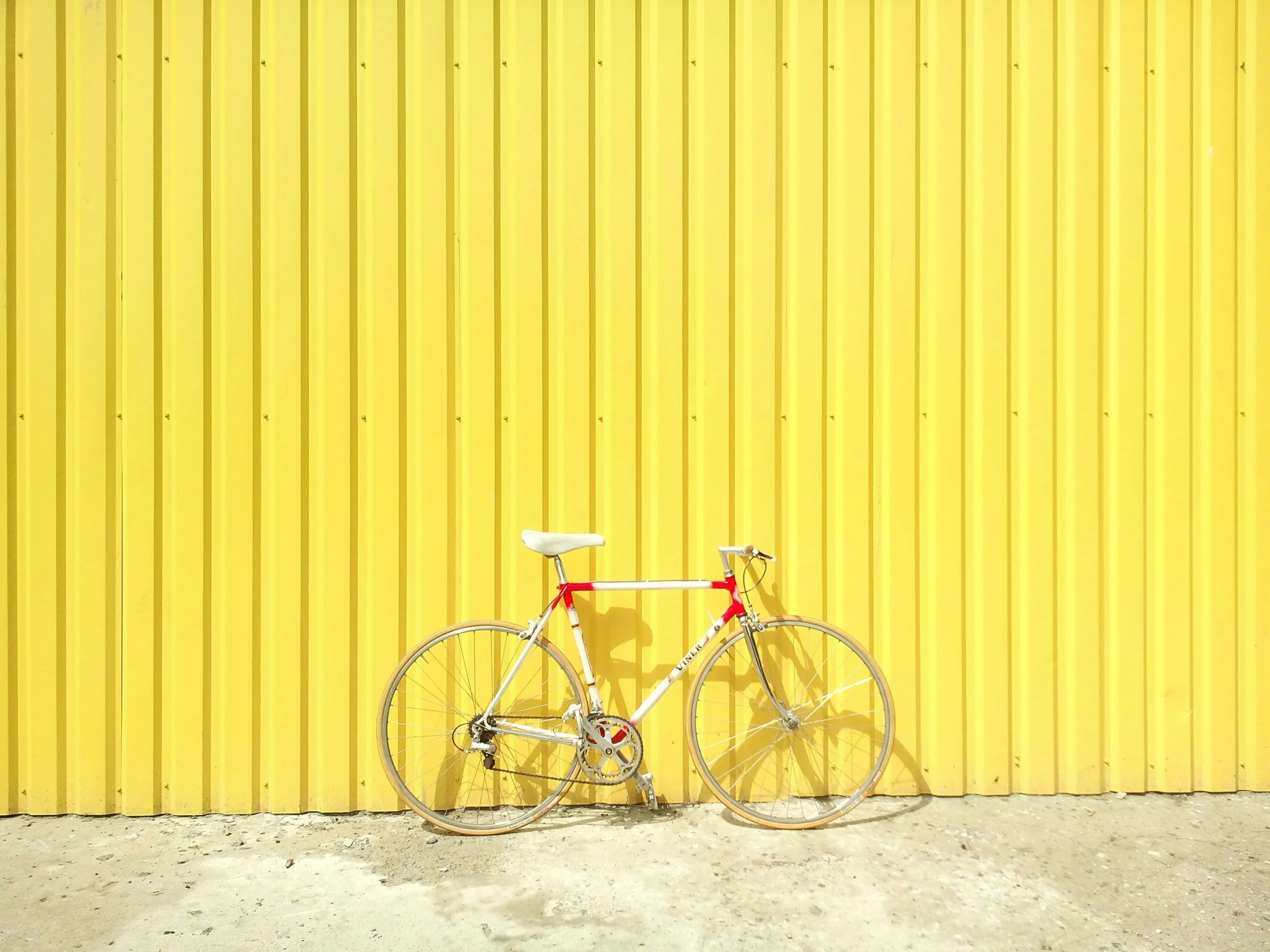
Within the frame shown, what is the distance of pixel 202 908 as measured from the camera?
110 inches

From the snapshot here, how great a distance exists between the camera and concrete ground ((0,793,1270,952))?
8.63ft

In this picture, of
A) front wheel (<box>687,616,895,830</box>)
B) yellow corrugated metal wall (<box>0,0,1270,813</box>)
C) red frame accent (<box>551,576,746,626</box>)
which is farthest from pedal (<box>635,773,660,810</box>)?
red frame accent (<box>551,576,746,626</box>)

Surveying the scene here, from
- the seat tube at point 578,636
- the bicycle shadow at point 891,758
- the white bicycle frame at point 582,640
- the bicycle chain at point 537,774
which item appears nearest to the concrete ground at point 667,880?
the bicycle shadow at point 891,758

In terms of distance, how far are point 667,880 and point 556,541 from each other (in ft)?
4.45

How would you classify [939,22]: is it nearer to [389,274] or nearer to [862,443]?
[862,443]

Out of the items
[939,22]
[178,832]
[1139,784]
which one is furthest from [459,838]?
[939,22]

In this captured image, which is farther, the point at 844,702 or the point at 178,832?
the point at 844,702

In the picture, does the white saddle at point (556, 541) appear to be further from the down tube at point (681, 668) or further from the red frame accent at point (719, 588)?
the down tube at point (681, 668)

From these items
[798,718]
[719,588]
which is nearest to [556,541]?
[719,588]

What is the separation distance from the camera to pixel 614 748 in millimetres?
3248

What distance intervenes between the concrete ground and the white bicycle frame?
454 millimetres

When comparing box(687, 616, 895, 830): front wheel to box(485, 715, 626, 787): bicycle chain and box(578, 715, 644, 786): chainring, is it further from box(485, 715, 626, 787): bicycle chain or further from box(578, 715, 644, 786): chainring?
box(485, 715, 626, 787): bicycle chain

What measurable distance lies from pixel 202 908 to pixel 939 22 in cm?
468

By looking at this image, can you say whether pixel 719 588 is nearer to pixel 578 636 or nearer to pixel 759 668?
pixel 759 668
